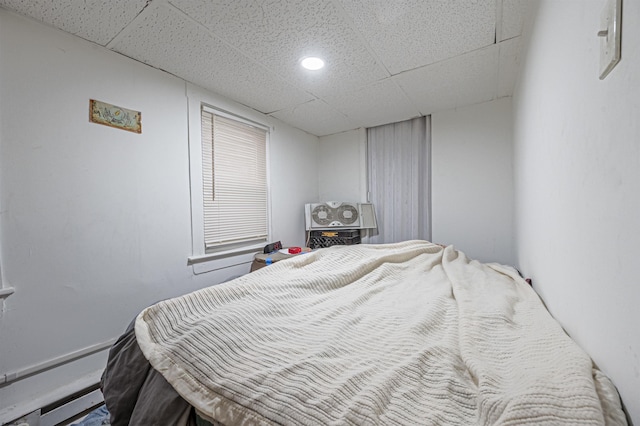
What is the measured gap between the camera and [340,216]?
289 cm

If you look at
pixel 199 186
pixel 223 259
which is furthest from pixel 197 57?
pixel 223 259

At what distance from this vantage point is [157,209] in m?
1.75

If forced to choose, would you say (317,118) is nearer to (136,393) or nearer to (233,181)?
(233,181)

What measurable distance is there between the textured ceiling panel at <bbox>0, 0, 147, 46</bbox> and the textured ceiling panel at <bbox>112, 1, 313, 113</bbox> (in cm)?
5

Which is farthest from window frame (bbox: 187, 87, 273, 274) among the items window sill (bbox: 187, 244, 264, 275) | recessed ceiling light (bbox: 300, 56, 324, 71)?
recessed ceiling light (bbox: 300, 56, 324, 71)

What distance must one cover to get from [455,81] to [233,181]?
1979 mm

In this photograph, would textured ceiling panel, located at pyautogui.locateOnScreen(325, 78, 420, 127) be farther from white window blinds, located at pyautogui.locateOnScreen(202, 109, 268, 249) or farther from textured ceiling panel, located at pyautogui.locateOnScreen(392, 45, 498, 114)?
white window blinds, located at pyautogui.locateOnScreen(202, 109, 268, 249)

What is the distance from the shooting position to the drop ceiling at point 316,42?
1.26 meters

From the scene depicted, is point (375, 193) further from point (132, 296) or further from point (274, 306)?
point (132, 296)

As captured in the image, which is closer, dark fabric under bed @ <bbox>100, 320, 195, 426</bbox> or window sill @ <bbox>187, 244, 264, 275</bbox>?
Result: dark fabric under bed @ <bbox>100, 320, 195, 426</bbox>

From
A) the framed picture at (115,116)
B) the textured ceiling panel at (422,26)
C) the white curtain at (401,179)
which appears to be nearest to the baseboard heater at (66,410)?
the framed picture at (115,116)

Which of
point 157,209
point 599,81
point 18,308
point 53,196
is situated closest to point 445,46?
point 599,81

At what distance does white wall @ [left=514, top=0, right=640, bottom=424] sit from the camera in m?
0.44

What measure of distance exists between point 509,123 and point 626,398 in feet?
7.78
